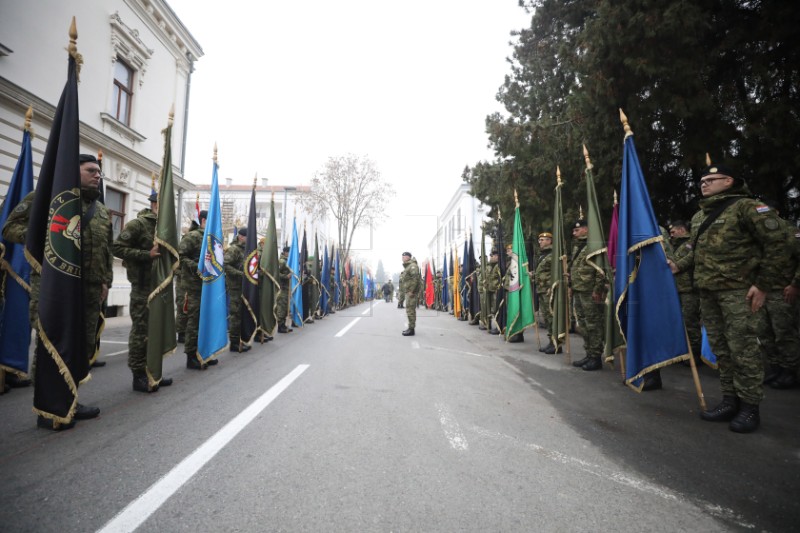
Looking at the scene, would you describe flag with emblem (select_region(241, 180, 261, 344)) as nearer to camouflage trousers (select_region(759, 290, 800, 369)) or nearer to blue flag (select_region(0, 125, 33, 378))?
blue flag (select_region(0, 125, 33, 378))

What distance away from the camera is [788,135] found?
21.3ft

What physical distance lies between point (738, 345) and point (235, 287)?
25.3 ft

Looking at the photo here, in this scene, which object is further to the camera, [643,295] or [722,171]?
[643,295]

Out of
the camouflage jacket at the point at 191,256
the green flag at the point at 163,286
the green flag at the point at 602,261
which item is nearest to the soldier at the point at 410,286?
the green flag at the point at 602,261

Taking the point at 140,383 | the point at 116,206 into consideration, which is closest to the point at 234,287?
the point at 140,383

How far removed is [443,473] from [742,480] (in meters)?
1.88

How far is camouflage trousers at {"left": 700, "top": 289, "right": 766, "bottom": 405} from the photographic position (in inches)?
132

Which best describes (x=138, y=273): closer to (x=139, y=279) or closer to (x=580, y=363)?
(x=139, y=279)

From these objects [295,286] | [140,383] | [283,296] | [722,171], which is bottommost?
[140,383]

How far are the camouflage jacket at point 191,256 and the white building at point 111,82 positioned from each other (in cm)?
702

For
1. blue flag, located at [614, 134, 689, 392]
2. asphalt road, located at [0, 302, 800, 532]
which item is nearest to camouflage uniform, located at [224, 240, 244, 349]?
asphalt road, located at [0, 302, 800, 532]

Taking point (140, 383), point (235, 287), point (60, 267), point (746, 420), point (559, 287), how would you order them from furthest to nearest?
point (235, 287) < point (559, 287) < point (140, 383) < point (746, 420) < point (60, 267)

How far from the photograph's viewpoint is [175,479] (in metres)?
2.22

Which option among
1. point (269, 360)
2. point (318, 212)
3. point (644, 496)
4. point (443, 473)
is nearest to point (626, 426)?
point (644, 496)
